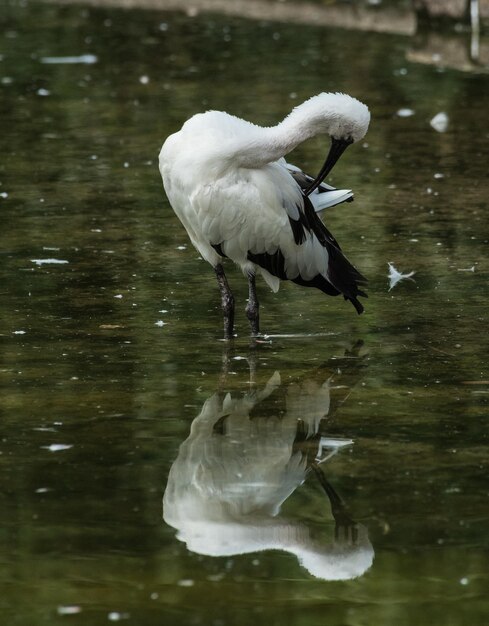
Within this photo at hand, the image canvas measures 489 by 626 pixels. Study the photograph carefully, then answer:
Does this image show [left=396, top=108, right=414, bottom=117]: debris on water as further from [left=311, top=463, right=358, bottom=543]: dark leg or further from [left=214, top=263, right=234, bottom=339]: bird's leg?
[left=311, top=463, right=358, bottom=543]: dark leg

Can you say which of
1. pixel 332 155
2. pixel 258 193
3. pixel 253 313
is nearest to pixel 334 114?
pixel 332 155

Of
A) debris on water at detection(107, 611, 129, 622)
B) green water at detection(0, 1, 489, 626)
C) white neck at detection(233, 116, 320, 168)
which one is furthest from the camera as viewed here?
white neck at detection(233, 116, 320, 168)

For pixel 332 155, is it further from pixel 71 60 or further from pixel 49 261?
pixel 71 60

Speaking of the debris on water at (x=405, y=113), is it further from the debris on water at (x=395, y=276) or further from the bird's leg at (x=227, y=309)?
the bird's leg at (x=227, y=309)

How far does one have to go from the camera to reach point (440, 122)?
1500 cm

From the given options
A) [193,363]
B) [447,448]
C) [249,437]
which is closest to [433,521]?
[447,448]

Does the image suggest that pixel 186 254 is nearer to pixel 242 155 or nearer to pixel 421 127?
pixel 242 155

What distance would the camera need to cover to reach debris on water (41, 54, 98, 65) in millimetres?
18984

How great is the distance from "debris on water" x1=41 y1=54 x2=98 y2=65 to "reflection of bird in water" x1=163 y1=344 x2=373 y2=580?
12053 millimetres

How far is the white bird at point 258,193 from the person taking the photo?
8227mm

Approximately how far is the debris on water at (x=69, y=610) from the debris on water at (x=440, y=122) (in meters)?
10.3

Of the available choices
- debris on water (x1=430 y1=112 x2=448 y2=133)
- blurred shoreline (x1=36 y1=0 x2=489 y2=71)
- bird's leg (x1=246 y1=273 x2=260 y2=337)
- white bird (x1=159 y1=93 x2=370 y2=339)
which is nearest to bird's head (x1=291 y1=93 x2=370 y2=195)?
white bird (x1=159 y1=93 x2=370 y2=339)

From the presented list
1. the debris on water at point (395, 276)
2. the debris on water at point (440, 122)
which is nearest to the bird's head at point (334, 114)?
the debris on water at point (395, 276)

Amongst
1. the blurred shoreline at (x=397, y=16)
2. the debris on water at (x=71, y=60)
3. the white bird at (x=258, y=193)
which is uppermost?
the white bird at (x=258, y=193)
